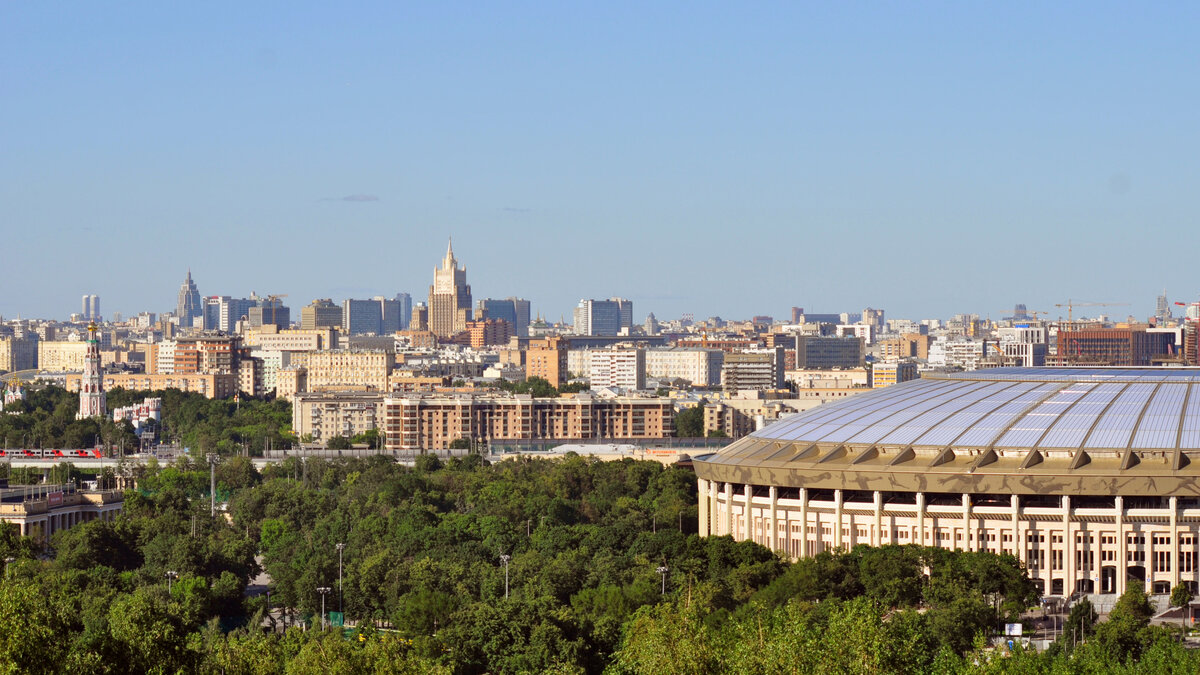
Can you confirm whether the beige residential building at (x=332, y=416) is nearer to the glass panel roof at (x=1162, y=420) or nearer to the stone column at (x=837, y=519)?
the stone column at (x=837, y=519)

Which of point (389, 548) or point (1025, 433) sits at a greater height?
point (1025, 433)

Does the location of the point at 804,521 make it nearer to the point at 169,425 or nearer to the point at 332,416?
the point at 332,416

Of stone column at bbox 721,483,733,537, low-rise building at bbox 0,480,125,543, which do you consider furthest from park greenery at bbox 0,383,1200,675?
stone column at bbox 721,483,733,537

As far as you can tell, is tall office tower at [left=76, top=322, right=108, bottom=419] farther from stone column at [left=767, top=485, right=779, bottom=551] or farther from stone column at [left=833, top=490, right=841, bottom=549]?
stone column at [left=833, top=490, right=841, bottom=549]

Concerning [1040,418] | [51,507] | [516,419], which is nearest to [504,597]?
[1040,418]

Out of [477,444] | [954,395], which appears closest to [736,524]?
[954,395]

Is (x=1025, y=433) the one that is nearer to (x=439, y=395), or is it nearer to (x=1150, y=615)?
(x=1150, y=615)
